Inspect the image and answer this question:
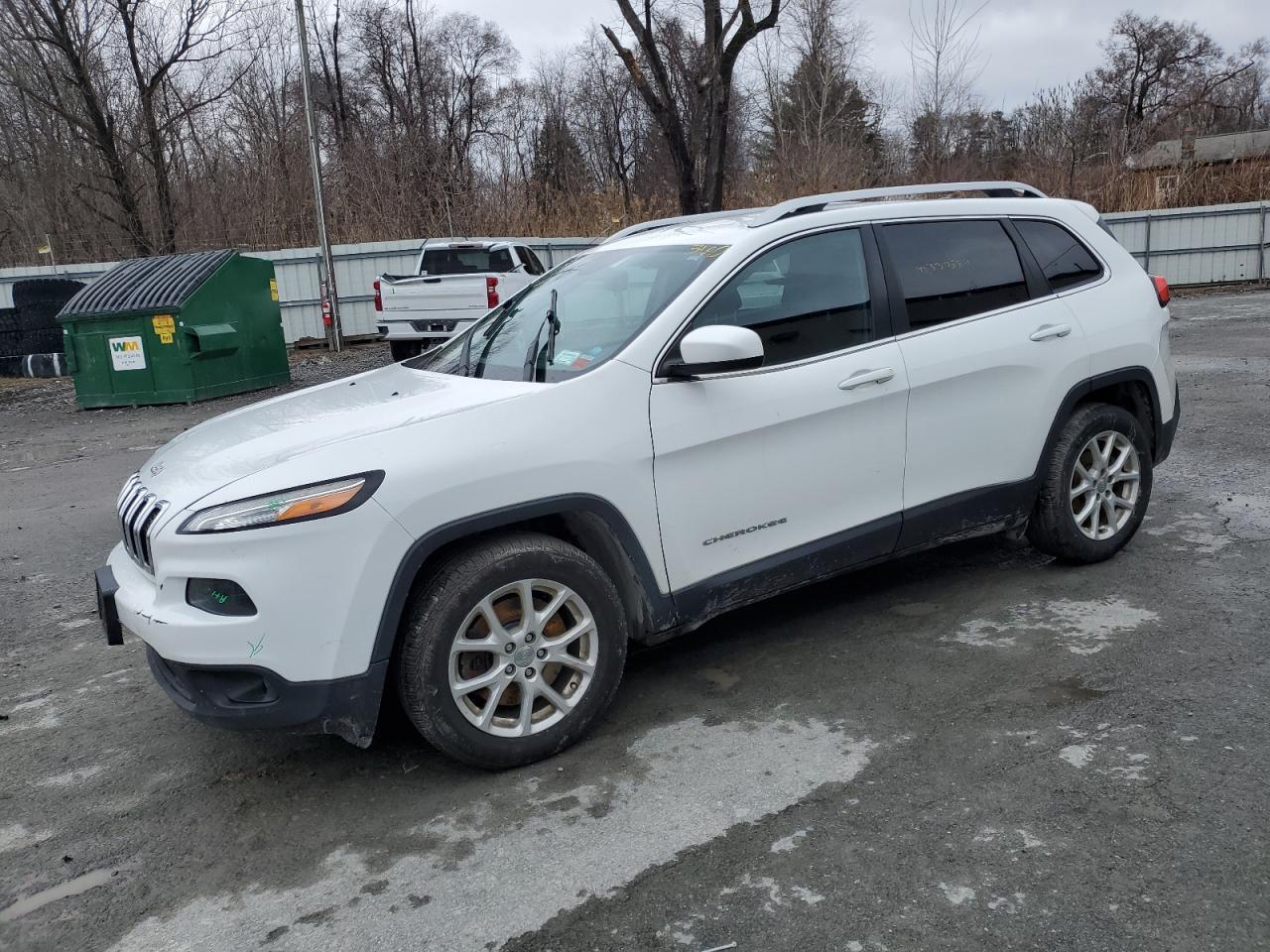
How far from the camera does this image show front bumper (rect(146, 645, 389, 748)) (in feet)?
9.86

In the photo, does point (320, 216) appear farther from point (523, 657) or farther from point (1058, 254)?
point (523, 657)

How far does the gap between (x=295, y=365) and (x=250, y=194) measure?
32.9 ft

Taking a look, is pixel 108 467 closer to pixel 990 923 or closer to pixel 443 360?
pixel 443 360

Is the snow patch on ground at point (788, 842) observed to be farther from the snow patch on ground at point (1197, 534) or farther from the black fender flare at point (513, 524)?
the snow patch on ground at point (1197, 534)

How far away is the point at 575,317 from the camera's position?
4109 mm

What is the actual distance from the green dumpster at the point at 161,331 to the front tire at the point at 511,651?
11312 millimetres

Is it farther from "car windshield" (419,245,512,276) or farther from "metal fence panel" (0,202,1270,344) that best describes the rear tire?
"metal fence panel" (0,202,1270,344)

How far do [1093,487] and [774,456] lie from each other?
197 centimetres

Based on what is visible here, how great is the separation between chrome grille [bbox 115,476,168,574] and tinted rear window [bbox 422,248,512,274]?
13795 millimetres

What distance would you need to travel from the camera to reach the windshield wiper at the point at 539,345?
3.76 metres

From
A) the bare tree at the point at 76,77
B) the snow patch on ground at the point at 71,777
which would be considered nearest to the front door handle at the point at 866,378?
the snow patch on ground at the point at 71,777

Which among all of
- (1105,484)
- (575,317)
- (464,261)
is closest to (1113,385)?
(1105,484)

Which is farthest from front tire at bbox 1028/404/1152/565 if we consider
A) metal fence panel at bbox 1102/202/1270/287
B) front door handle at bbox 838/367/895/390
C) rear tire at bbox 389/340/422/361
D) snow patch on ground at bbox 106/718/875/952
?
metal fence panel at bbox 1102/202/1270/287

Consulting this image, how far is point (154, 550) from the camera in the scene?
3131 mm
